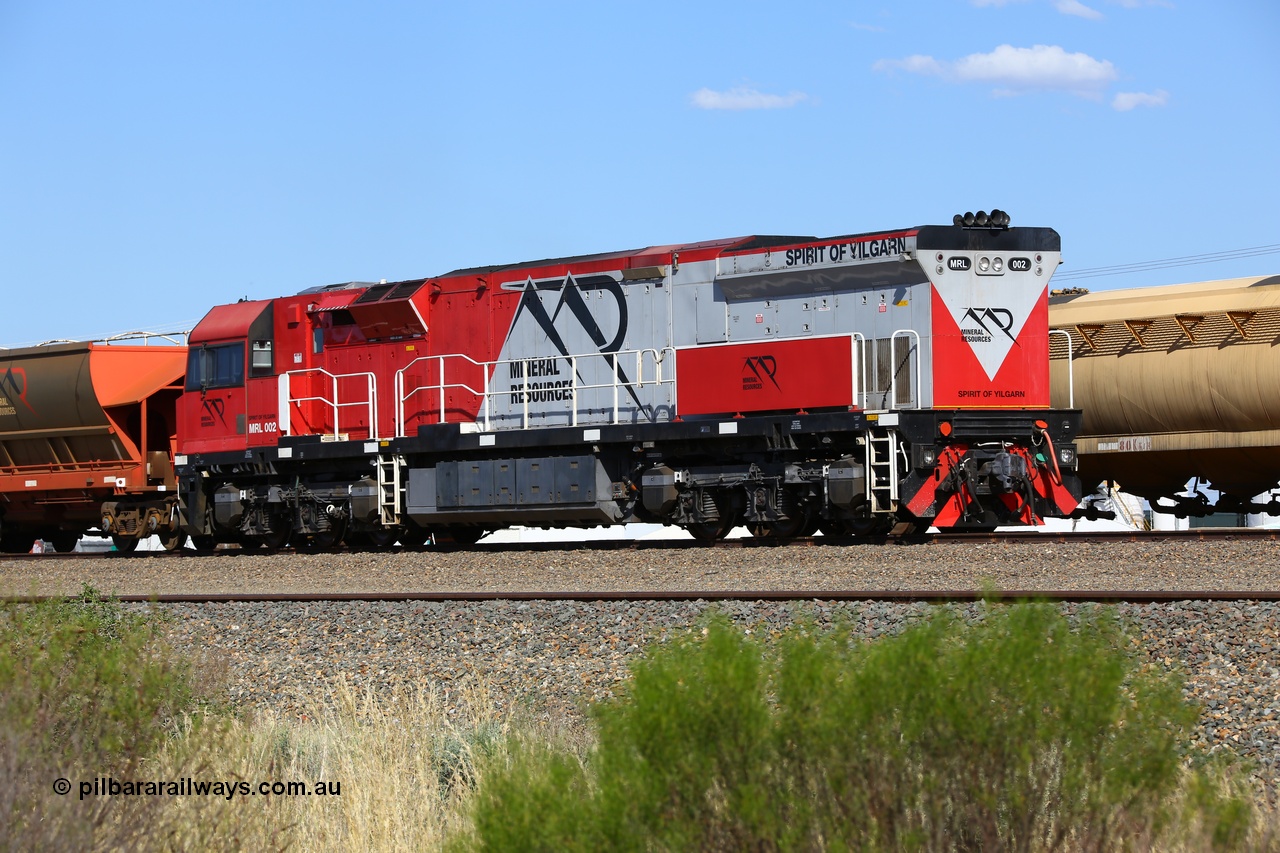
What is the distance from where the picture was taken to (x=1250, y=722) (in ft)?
21.9

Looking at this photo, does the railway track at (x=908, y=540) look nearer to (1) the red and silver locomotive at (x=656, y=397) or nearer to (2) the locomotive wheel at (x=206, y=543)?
(1) the red and silver locomotive at (x=656, y=397)

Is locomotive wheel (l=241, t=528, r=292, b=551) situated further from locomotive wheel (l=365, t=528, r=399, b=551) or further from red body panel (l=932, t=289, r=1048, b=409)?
red body panel (l=932, t=289, r=1048, b=409)

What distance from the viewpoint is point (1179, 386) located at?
17.4 m

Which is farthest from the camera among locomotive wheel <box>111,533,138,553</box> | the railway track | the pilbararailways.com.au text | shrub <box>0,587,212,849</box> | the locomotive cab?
locomotive wheel <box>111,533,138,553</box>

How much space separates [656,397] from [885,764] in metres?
12.5

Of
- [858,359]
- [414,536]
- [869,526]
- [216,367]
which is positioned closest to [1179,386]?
[858,359]

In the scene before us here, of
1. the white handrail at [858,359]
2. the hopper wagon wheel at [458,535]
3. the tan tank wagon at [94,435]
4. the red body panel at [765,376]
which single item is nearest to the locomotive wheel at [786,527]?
the red body panel at [765,376]

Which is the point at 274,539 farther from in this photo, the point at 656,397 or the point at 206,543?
the point at 656,397

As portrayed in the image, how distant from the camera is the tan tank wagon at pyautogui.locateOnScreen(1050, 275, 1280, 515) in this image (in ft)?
55.5

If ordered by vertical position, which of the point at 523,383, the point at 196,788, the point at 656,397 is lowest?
the point at 196,788

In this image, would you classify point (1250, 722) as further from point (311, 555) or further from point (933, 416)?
point (311, 555)

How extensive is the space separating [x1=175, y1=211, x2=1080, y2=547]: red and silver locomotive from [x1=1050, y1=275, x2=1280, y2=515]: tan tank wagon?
2188mm

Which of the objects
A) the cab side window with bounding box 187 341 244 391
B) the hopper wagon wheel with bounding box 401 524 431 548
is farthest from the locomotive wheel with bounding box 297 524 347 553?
the cab side window with bounding box 187 341 244 391

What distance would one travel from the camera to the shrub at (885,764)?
4.31m
